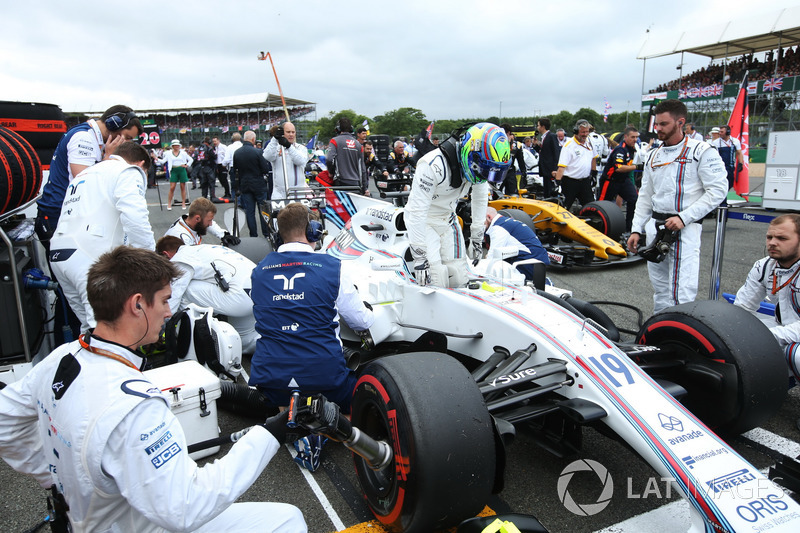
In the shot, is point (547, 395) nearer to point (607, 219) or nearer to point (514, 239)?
point (514, 239)

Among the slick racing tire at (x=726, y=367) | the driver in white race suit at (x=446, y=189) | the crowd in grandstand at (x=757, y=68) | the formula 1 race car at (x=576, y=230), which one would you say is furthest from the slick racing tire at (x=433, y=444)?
the crowd in grandstand at (x=757, y=68)

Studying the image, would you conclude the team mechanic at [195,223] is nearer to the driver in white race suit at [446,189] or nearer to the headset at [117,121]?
the headset at [117,121]

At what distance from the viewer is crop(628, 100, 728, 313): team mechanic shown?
14.0 feet

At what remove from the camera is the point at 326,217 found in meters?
6.12

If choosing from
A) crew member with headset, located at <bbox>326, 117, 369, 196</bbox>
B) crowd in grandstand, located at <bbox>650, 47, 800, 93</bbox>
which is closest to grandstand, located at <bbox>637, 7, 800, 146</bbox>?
crowd in grandstand, located at <bbox>650, 47, 800, 93</bbox>

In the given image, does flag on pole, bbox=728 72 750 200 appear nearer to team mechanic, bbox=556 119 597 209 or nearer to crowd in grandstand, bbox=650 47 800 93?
team mechanic, bbox=556 119 597 209

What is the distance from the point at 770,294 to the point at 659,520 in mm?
2250

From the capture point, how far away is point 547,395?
2742 mm

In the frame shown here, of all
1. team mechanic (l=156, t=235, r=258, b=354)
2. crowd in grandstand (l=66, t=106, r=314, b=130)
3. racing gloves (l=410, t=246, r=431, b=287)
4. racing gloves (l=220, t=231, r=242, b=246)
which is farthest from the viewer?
crowd in grandstand (l=66, t=106, r=314, b=130)

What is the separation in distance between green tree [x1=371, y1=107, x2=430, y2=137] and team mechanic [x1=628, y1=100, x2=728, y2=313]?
51.1 m

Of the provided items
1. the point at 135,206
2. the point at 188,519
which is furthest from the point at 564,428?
the point at 135,206

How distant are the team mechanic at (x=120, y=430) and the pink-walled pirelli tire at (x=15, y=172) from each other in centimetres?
240

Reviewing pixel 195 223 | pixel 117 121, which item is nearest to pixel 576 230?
pixel 195 223

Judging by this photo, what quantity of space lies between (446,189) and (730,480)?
8.83ft
